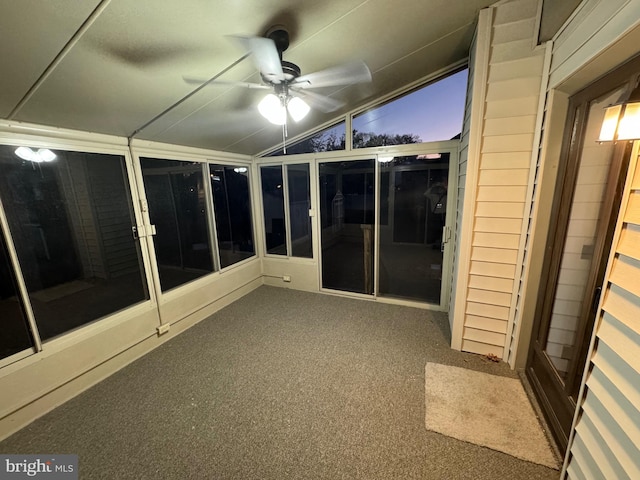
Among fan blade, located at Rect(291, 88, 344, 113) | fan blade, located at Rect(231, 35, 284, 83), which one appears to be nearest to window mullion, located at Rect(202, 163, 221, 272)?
fan blade, located at Rect(291, 88, 344, 113)

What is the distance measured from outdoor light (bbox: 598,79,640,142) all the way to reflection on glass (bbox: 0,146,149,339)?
127 inches

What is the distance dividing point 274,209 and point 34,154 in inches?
98.9

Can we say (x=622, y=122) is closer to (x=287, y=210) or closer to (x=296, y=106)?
(x=296, y=106)

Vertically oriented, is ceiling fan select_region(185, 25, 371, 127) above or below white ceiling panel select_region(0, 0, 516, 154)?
below

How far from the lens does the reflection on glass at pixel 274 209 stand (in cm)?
384

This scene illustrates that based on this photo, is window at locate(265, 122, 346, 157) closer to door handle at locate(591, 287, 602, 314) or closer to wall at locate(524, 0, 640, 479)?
wall at locate(524, 0, 640, 479)

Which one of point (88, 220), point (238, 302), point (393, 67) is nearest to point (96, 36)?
point (393, 67)

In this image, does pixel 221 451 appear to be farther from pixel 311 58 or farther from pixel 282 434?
pixel 311 58

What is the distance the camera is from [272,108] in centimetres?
148

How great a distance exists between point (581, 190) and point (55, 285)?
5.35m

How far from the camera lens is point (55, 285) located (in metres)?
3.19

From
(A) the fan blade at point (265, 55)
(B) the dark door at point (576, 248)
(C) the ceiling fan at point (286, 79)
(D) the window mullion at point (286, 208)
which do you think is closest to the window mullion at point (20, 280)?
(C) the ceiling fan at point (286, 79)

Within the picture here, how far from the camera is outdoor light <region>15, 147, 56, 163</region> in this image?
6.25 feet

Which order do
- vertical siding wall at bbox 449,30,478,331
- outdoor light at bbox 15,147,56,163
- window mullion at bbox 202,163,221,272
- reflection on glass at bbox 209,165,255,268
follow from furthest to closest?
reflection on glass at bbox 209,165,255,268, window mullion at bbox 202,163,221,272, vertical siding wall at bbox 449,30,478,331, outdoor light at bbox 15,147,56,163
